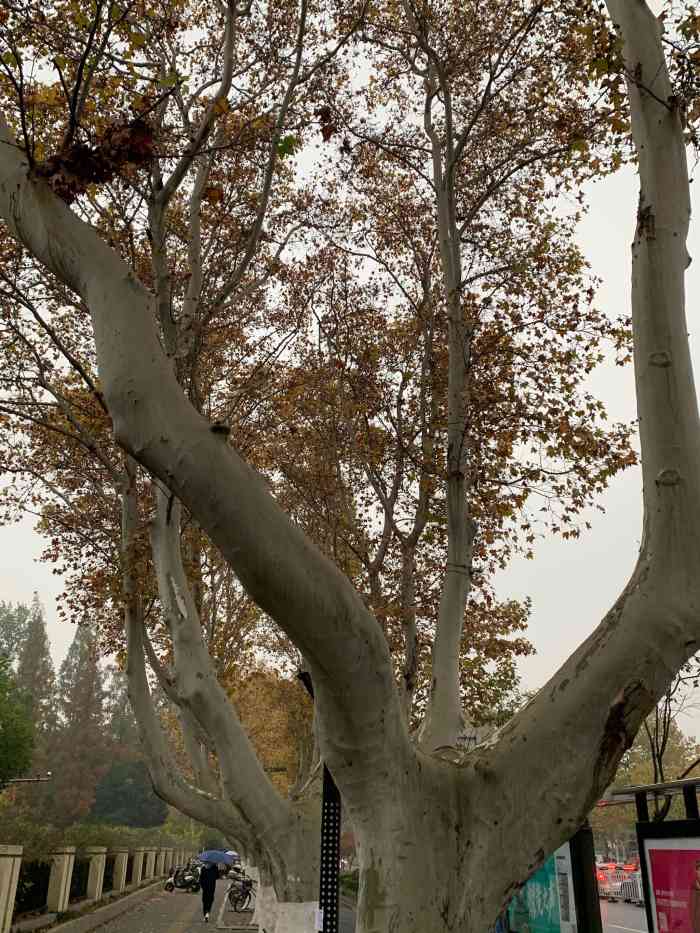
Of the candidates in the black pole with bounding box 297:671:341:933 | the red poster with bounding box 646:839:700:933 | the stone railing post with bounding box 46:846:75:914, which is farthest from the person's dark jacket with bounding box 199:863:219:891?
the black pole with bounding box 297:671:341:933

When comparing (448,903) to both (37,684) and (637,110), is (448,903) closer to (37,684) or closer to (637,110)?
(637,110)

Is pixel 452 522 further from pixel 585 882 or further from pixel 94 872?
pixel 94 872

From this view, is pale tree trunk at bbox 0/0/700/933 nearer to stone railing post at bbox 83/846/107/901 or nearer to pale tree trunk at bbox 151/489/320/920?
pale tree trunk at bbox 151/489/320/920

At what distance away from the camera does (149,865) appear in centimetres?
3431

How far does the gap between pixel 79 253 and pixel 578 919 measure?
5.65m

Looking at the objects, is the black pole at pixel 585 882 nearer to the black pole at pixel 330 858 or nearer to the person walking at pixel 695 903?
the person walking at pixel 695 903

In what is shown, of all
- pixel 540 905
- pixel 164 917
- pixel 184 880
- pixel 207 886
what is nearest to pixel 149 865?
pixel 184 880

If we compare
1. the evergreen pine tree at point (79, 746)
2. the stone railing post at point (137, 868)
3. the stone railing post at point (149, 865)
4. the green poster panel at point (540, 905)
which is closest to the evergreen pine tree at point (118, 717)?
the evergreen pine tree at point (79, 746)

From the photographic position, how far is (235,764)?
7746 mm

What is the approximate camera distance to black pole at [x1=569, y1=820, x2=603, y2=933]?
5.79 metres

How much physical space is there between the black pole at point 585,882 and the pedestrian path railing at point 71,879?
905cm

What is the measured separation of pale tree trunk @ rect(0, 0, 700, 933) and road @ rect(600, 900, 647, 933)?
18.0 metres

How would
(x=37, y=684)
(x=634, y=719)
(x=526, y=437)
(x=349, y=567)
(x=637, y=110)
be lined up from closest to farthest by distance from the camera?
(x=634, y=719) → (x=637, y=110) → (x=526, y=437) → (x=349, y=567) → (x=37, y=684)

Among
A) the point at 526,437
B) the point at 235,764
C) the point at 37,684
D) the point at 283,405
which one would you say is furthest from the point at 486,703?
the point at 37,684
